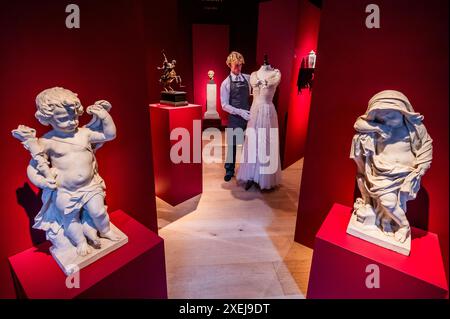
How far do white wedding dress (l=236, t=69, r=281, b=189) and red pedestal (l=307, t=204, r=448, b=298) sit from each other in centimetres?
151

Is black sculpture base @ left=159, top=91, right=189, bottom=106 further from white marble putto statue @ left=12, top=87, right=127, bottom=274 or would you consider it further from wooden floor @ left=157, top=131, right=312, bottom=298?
white marble putto statue @ left=12, top=87, right=127, bottom=274

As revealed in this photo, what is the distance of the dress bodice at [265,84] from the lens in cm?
287

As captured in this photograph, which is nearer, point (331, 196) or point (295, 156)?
point (331, 196)

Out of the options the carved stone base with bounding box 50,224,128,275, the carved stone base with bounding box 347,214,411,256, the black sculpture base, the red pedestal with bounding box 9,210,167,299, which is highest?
the black sculpture base

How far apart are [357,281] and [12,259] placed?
1679 mm

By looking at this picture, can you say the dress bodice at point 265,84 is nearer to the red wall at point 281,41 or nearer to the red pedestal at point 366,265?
the red wall at point 281,41

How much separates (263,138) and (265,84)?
577 millimetres

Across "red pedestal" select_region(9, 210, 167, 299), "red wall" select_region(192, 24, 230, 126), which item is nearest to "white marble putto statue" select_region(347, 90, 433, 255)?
"red pedestal" select_region(9, 210, 167, 299)

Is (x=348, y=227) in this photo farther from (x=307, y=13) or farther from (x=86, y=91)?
(x=307, y=13)

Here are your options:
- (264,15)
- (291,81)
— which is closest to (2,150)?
(291,81)

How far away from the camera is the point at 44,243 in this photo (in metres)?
1.40

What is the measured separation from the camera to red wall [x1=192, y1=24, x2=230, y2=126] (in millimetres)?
5727

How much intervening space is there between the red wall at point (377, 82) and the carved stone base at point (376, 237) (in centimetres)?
33

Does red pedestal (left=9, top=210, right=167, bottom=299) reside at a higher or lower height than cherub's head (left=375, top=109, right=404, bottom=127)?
lower
